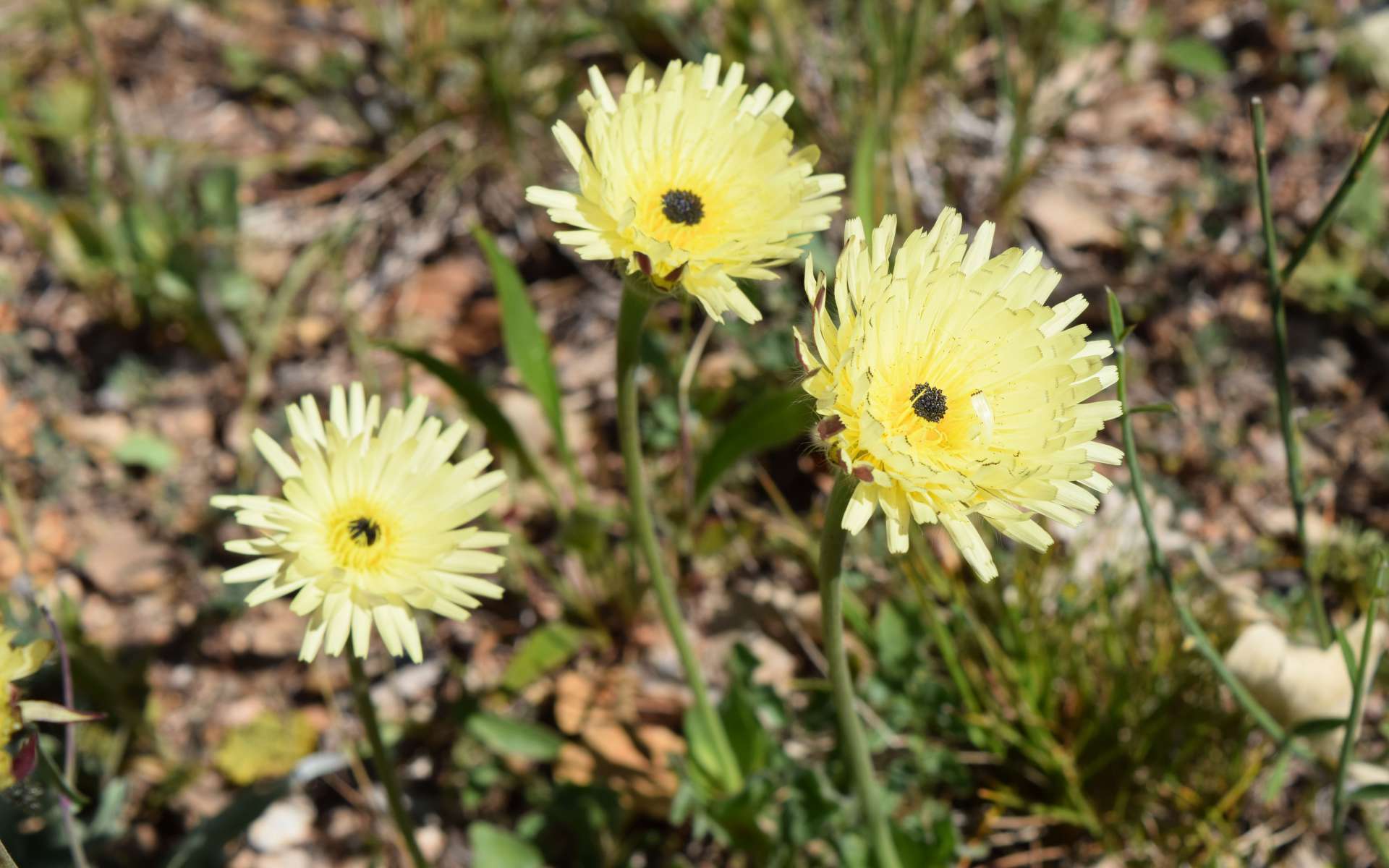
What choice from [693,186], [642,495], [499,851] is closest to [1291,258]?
[693,186]

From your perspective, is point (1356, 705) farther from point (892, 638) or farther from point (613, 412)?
point (613, 412)

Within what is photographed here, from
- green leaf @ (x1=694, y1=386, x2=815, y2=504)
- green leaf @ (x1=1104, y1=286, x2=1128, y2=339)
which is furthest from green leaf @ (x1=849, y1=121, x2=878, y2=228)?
green leaf @ (x1=1104, y1=286, x2=1128, y2=339)

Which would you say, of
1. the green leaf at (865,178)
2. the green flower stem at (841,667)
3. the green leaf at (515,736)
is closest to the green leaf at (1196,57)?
the green leaf at (865,178)

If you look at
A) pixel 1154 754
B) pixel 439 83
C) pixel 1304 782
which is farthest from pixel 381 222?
pixel 1304 782

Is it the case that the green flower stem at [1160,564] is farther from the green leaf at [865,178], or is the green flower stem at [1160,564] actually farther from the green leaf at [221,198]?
the green leaf at [221,198]

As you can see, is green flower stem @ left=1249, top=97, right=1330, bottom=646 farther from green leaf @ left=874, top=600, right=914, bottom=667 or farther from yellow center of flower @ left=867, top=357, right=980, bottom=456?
green leaf @ left=874, top=600, right=914, bottom=667

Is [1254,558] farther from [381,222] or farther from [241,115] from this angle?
[241,115]
